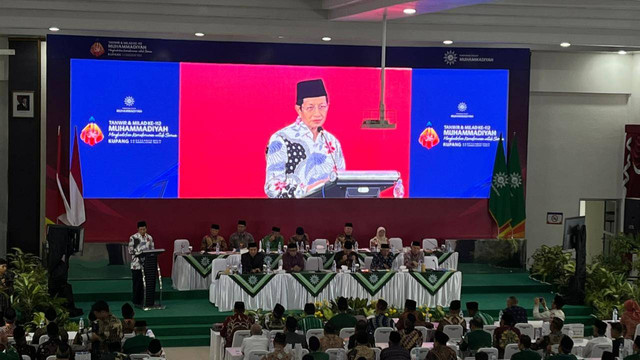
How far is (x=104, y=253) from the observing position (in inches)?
717

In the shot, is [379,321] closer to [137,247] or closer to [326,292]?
[326,292]

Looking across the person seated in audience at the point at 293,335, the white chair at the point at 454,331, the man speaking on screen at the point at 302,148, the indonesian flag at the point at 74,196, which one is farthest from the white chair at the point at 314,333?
the indonesian flag at the point at 74,196

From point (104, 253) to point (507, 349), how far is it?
888 cm

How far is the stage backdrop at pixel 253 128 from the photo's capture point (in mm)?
18047

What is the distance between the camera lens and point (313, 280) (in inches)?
635

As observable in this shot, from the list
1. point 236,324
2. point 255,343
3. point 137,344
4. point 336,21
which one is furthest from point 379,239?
point 137,344

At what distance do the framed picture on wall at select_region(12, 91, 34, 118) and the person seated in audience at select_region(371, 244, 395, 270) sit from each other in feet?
23.5

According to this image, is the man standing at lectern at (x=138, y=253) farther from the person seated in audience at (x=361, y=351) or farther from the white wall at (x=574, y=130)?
the white wall at (x=574, y=130)

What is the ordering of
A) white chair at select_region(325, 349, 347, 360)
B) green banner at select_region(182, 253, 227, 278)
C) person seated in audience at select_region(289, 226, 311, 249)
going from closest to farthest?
white chair at select_region(325, 349, 347, 360)
green banner at select_region(182, 253, 227, 278)
person seated in audience at select_region(289, 226, 311, 249)

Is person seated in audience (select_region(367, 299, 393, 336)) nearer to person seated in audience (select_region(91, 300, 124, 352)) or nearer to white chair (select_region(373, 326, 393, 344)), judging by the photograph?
white chair (select_region(373, 326, 393, 344))

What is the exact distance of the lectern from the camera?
15.9m

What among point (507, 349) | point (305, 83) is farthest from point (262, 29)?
point (507, 349)

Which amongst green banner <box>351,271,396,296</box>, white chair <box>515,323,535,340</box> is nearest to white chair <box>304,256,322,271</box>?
green banner <box>351,271,396,296</box>

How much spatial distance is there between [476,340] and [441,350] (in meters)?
0.97
